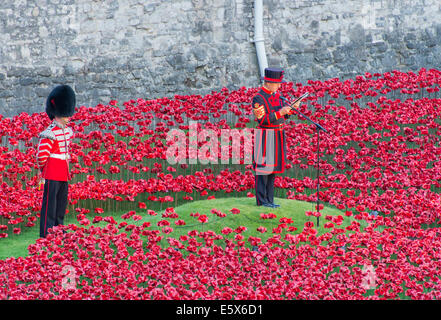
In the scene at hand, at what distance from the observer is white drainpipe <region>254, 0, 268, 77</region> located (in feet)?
37.3

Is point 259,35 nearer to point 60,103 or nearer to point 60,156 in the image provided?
point 60,103

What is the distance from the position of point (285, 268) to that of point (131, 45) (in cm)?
709

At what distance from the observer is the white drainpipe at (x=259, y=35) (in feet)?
37.3

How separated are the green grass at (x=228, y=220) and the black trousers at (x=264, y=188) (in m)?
0.11

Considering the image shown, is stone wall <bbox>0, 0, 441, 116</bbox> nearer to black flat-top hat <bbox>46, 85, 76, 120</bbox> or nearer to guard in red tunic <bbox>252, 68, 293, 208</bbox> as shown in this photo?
guard in red tunic <bbox>252, 68, 293, 208</bbox>

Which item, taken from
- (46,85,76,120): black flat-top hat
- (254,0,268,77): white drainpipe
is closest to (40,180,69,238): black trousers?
(46,85,76,120): black flat-top hat

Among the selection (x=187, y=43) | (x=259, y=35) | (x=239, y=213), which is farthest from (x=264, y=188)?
(x=187, y=43)

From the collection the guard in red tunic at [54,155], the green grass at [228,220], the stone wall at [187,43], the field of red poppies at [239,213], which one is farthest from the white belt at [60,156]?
the stone wall at [187,43]

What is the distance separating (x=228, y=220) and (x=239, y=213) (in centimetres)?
16

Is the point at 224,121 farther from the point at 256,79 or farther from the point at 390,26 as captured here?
the point at 390,26

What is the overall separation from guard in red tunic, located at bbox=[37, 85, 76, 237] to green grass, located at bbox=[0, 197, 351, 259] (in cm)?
39

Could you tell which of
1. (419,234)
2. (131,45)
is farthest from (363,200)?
(131,45)

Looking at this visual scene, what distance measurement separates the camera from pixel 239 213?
6.60m

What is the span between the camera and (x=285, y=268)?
220 inches
